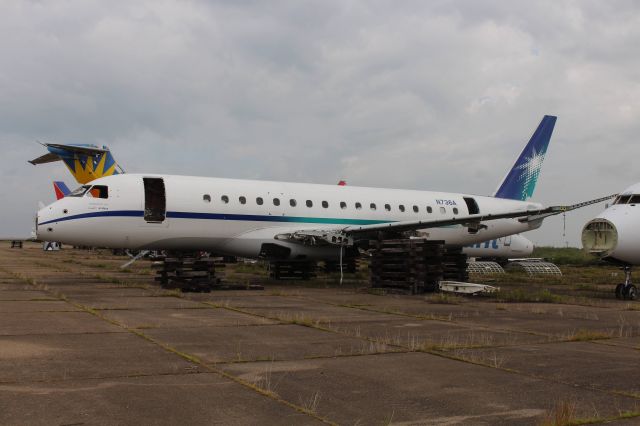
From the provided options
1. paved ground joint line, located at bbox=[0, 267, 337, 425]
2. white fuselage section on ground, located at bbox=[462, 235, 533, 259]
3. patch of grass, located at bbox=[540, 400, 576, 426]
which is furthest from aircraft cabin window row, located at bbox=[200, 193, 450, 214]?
patch of grass, located at bbox=[540, 400, 576, 426]

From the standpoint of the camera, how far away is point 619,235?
16.6 m

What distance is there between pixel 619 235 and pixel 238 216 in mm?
11396

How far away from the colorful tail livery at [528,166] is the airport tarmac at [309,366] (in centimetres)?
1594

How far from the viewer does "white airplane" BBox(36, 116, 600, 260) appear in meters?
18.8

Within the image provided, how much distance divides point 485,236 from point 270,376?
2196cm

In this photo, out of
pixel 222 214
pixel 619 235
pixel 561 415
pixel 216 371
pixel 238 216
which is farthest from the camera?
pixel 238 216

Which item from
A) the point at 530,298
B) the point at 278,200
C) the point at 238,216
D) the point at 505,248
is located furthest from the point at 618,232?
the point at 505,248

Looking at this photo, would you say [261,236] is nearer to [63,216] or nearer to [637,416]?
[63,216]

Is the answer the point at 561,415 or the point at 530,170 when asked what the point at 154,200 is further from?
the point at 530,170

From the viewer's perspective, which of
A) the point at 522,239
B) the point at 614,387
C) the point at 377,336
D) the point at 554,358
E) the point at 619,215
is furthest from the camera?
the point at 522,239

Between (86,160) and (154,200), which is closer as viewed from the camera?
(154,200)

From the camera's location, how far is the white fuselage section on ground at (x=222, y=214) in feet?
61.3

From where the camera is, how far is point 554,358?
25.2ft

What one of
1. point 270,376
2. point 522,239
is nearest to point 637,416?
point 270,376
